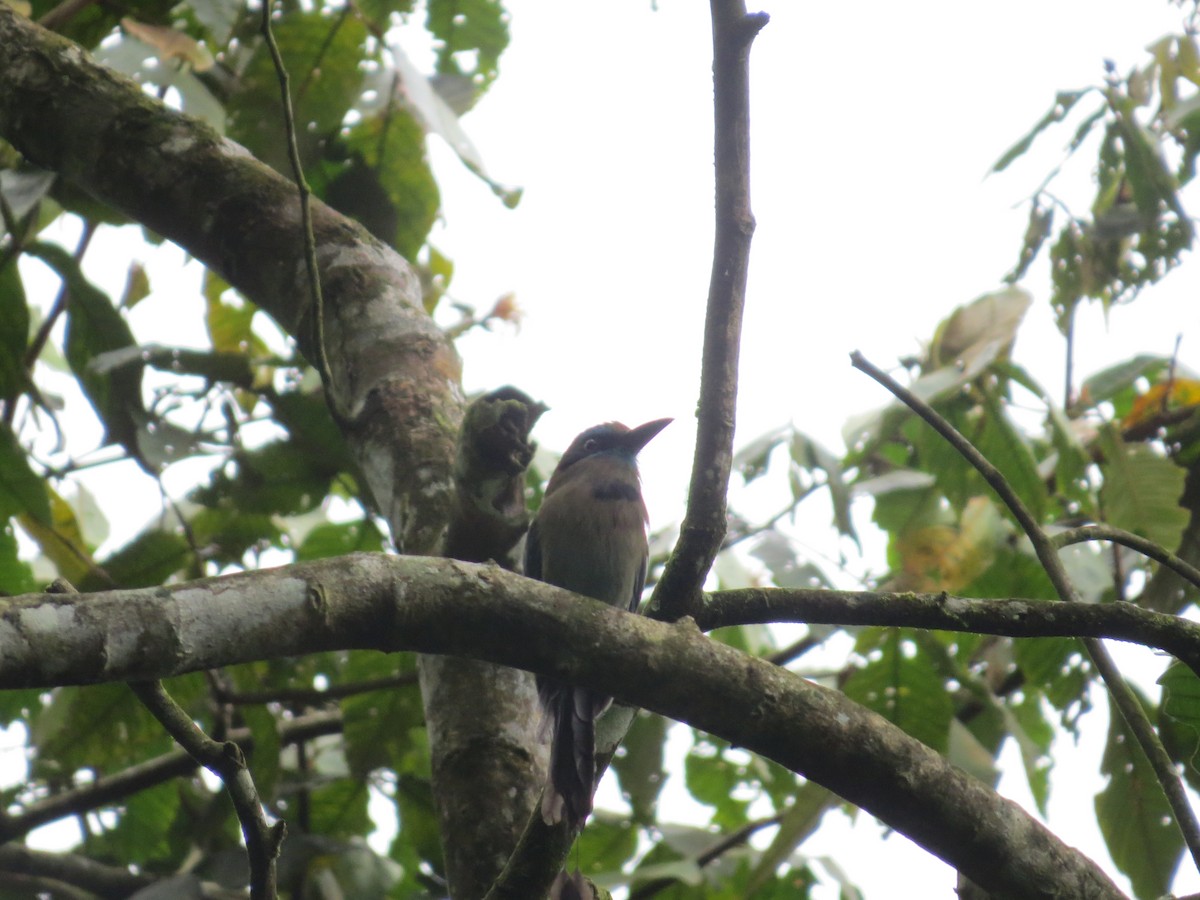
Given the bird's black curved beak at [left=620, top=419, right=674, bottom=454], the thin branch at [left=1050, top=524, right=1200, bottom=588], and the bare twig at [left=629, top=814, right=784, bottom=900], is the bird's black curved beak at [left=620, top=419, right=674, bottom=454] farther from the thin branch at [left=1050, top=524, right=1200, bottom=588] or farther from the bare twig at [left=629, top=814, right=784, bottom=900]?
the thin branch at [left=1050, top=524, right=1200, bottom=588]

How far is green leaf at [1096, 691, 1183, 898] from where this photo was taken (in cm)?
334

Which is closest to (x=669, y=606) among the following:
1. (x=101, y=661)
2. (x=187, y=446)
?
(x=101, y=661)

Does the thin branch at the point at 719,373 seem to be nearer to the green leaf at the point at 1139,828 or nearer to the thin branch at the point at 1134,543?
the thin branch at the point at 1134,543

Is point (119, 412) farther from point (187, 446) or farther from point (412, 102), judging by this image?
point (412, 102)

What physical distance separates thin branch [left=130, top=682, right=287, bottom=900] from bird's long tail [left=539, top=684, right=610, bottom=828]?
447 millimetres

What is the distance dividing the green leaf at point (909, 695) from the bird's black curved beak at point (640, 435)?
1099 millimetres

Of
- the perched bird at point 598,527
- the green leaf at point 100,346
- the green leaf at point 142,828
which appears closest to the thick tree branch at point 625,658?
the perched bird at point 598,527

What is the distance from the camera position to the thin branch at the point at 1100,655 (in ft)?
6.59

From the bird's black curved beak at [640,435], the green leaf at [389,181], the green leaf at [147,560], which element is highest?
the green leaf at [389,181]

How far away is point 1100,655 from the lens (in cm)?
231

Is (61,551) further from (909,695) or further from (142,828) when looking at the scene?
(909,695)

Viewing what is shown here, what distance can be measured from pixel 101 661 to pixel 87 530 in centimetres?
357

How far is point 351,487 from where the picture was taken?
4086 millimetres

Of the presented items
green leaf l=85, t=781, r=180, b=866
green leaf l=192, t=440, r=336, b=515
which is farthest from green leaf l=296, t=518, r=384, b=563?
green leaf l=85, t=781, r=180, b=866
